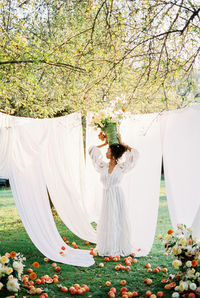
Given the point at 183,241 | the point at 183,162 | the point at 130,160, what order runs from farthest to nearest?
1. the point at 130,160
2. the point at 183,162
3. the point at 183,241

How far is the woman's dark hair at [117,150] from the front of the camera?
18.1 ft

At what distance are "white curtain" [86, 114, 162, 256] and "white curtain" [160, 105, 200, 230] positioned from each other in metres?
0.26

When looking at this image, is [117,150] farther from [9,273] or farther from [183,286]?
[9,273]

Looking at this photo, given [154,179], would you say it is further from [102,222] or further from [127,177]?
[102,222]

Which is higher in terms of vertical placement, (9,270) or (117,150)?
(117,150)

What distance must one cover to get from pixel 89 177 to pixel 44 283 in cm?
281

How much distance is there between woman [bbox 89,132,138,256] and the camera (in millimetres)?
5352

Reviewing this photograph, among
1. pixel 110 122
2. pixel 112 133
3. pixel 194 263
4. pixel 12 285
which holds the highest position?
pixel 110 122

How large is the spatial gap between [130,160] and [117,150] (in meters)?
0.31

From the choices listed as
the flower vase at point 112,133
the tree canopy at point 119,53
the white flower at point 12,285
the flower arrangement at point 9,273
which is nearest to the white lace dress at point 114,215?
the flower vase at point 112,133

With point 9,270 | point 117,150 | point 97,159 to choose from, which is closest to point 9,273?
point 9,270

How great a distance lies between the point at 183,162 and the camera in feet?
17.1

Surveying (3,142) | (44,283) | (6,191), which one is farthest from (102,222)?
(6,191)

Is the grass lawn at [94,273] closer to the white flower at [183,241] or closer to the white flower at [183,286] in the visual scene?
the white flower at [183,286]
